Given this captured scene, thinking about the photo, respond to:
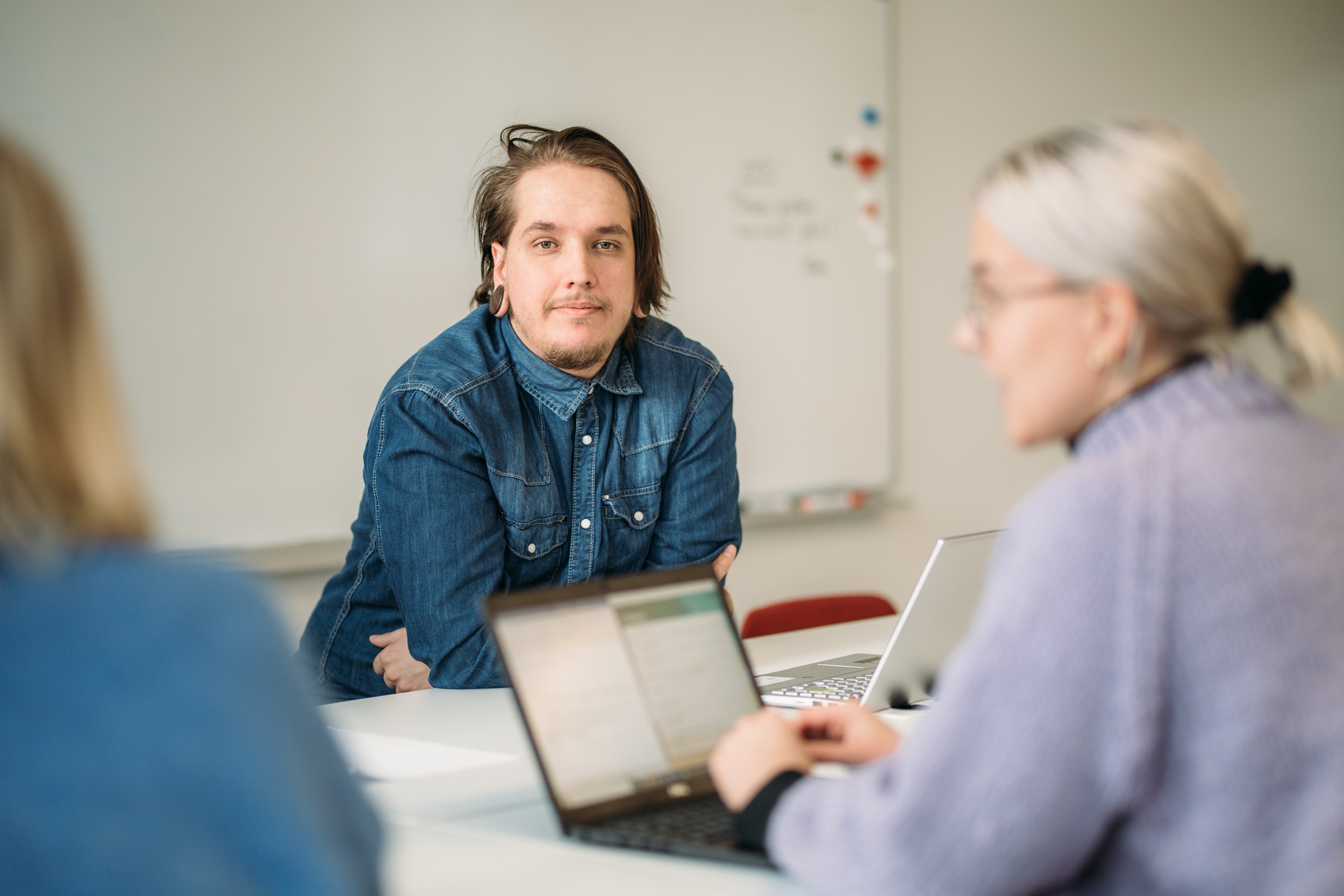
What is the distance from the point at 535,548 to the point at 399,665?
300 millimetres

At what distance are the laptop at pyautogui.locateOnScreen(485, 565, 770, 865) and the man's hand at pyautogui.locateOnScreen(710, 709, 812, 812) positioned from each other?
0.06 metres

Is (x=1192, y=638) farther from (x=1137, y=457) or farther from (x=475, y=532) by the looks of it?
(x=475, y=532)

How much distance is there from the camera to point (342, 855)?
704 millimetres

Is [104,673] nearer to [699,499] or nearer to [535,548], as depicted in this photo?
[535,548]

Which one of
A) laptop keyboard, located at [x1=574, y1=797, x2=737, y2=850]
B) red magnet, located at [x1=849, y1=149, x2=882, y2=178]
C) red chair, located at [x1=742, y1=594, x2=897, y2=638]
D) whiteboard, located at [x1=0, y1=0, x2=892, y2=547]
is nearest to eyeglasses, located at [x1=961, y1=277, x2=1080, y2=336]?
laptop keyboard, located at [x1=574, y1=797, x2=737, y2=850]

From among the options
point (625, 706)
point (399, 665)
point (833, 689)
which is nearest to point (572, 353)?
point (399, 665)

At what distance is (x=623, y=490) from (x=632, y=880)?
112 centimetres

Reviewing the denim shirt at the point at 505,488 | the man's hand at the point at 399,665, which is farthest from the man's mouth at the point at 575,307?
the man's hand at the point at 399,665

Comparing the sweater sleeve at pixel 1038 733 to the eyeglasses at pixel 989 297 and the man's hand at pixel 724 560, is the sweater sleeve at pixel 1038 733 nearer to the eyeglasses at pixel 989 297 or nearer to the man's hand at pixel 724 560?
the eyeglasses at pixel 989 297

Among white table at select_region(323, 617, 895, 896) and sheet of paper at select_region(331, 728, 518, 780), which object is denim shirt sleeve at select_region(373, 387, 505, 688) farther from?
sheet of paper at select_region(331, 728, 518, 780)

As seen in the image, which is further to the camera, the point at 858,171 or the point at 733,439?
the point at 858,171

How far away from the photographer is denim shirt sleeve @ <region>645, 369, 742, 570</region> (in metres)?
2.07

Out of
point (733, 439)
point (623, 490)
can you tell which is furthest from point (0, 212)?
point (733, 439)

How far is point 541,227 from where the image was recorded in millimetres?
2006
